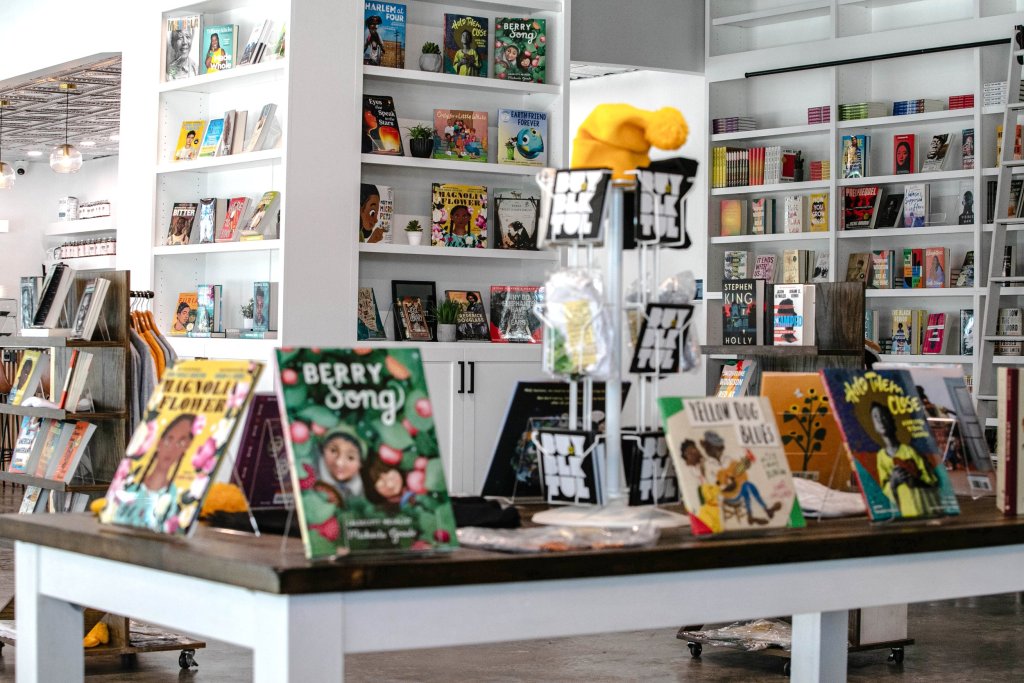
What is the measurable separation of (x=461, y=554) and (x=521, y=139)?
4.78 m

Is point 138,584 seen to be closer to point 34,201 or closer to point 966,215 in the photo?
point 966,215

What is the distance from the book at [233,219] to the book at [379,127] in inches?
24.8

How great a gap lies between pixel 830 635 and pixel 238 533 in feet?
4.35

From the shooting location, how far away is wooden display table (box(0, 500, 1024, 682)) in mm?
1610

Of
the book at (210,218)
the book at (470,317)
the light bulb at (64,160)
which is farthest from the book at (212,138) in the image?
the light bulb at (64,160)

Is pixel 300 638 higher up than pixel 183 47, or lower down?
lower down

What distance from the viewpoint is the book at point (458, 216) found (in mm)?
6223

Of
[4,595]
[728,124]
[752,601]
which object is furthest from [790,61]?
[752,601]

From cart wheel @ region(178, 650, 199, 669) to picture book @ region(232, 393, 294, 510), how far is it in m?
2.51

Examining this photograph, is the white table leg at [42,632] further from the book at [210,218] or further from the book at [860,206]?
the book at [860,206]

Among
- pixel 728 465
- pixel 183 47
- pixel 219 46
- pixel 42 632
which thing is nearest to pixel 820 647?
pixel 728 465

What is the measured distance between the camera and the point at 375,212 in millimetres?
6027

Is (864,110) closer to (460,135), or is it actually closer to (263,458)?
(460,135)

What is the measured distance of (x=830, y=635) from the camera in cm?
270
